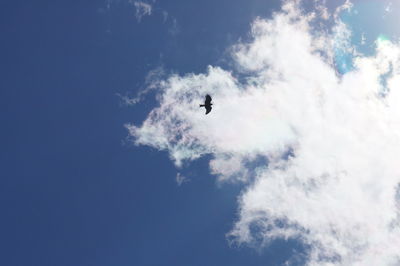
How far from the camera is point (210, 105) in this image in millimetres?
41062
